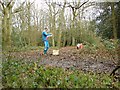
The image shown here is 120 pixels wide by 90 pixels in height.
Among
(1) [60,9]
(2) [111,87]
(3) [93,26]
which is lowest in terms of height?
(2) [111,87]

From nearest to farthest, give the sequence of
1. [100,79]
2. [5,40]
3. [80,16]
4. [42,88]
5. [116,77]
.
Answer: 1. [42,88]
2. [100,79]
3. [116,77]
4. [5,40]
5. [80,16]

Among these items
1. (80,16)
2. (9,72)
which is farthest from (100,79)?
(80,16)

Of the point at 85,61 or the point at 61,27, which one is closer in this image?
the point at 85,61

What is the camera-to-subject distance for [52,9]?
15742 millimetres

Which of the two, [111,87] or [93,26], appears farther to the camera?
[93,26]

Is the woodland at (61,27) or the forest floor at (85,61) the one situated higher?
the woodland at (61,27)

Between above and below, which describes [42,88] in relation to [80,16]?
below

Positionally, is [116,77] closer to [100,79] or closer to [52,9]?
[100,79]

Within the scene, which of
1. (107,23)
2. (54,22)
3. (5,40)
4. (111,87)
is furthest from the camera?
(54,22)

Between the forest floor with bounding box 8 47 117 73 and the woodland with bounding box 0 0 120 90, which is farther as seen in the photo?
the woodland with bounding box 0 0 120 90

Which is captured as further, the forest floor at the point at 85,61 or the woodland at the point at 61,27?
the woodland at the point at 61,27

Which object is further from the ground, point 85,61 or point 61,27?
point 61,27

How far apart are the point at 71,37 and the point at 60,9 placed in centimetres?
214

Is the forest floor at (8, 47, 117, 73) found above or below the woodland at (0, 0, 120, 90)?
below
